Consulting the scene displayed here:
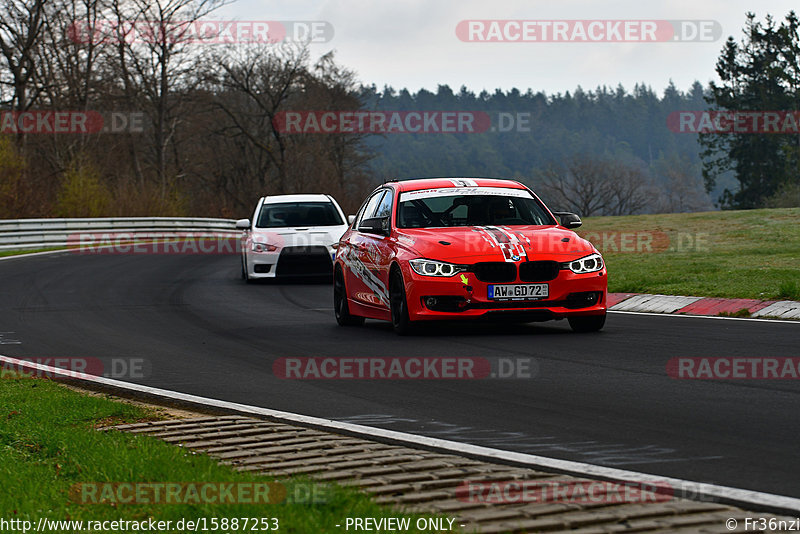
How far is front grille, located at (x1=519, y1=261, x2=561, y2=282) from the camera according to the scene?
38.4 feet

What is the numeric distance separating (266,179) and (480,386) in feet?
238

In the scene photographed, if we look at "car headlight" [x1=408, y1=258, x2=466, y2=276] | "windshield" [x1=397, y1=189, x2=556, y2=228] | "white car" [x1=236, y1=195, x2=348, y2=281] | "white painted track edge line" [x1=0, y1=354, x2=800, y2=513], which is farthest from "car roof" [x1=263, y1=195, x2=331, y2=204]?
"white painted track edge line" [x1=0, y1=354, x2=800, y2=513]

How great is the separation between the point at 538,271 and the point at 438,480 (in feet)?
21.8

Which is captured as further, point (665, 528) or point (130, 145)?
point (130, 145)

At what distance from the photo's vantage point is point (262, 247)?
21750 millimetres

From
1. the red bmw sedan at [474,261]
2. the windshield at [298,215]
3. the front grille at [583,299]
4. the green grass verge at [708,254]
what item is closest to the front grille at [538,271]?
the red bmw sedan at [474,261]

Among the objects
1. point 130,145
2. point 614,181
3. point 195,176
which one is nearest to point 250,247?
point 130,145

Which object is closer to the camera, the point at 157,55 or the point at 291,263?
the point at 291,263

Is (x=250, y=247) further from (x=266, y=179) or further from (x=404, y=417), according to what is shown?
(x=266, y=179)

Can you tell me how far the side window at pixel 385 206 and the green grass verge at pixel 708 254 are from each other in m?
4.81

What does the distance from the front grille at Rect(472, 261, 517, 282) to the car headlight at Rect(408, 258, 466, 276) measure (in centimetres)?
17

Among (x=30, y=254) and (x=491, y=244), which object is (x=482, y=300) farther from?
(x=30, y=254)

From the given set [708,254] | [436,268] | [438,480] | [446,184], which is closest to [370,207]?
[446,184]

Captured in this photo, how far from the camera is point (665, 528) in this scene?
Answer: 4.41 meters
